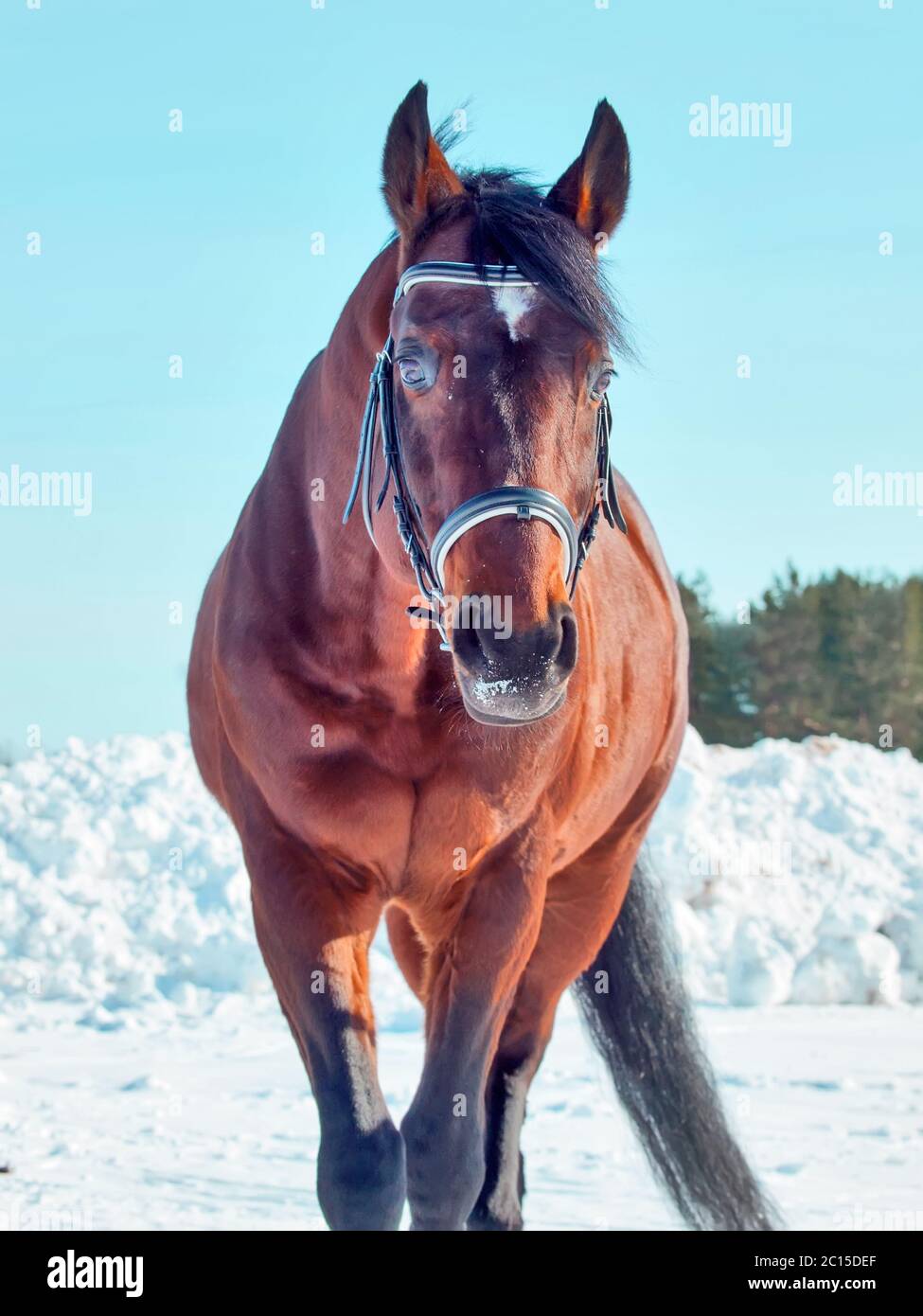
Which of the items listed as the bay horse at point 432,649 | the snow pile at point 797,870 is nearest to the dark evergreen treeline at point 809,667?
the snow pile at point 797,870

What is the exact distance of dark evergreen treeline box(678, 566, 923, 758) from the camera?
2036cm

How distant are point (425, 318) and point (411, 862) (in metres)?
1.34

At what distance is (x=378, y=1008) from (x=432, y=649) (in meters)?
5.52

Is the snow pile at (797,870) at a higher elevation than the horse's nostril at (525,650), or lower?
lower

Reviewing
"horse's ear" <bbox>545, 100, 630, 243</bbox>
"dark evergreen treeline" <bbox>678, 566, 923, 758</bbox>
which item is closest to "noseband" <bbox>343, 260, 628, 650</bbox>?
"horse's ear" <bbox>545, 100, 630, 243</bbox>

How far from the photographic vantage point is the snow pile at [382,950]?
873cm

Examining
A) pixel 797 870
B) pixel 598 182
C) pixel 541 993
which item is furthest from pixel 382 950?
pixel 598 182

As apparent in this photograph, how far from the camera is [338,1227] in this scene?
3.38 m

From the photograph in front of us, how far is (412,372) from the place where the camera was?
2.88 meters

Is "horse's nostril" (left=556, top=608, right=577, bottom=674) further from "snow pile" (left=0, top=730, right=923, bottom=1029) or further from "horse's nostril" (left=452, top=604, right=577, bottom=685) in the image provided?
"snow pile" (left=0, top=730, right=923, bottom=1029)

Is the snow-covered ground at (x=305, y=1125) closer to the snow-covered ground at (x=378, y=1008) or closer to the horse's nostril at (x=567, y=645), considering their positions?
the snow-covered ground at (x=378, y=1008)

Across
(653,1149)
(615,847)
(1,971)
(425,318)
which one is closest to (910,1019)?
(653,1149)

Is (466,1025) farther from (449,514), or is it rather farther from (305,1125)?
(305,1125)
